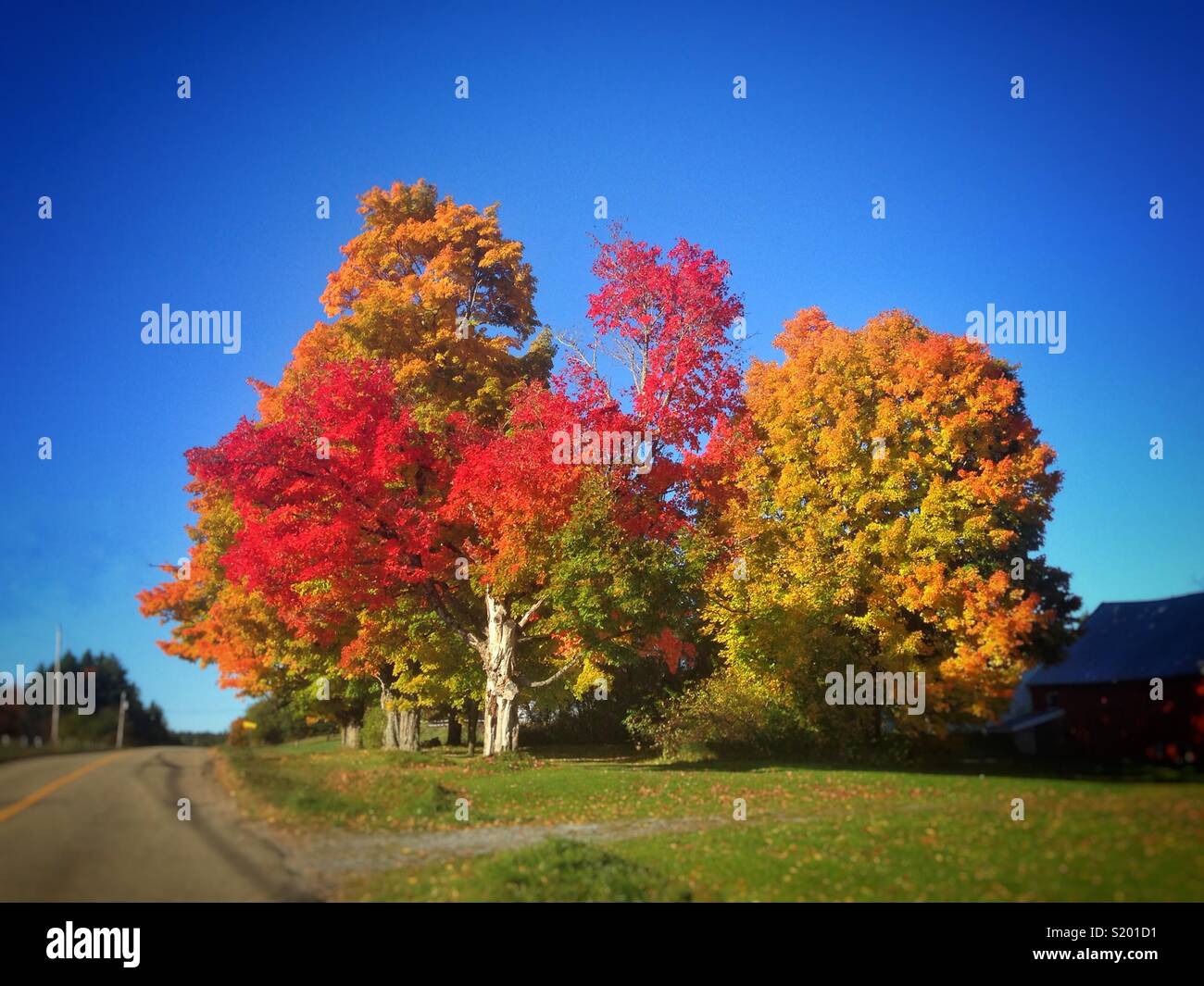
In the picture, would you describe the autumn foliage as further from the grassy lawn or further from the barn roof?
the grassy lawn

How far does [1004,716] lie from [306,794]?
28.5 m

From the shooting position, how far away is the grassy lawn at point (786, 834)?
11156 mm

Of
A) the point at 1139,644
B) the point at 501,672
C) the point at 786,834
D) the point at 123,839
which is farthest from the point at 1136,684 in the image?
the point at 123,839

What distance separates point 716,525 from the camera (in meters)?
29.2

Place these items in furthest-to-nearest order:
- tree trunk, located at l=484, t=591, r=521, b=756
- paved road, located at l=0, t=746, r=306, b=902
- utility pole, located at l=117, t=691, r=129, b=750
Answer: tree trunk, located at l=484, t=591, r=521, b=756 < utility pole, located at l=117, t=691, r=129, b=750 < paved road, located at l=0, t=746, r=306, b=902

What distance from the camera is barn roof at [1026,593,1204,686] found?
17609 millimetres

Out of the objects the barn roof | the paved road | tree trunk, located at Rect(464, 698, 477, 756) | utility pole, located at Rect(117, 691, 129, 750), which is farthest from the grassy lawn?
tree trunk, located at Rect(464, 698, 477, 756)

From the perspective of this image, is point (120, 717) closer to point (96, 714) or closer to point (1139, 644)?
point (96, 714)

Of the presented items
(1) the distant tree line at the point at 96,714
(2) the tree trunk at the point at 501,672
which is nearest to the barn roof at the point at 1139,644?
(2) the tree trunk at the point at 501,672

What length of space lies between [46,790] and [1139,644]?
23.9 meters

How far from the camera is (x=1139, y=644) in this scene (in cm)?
1938

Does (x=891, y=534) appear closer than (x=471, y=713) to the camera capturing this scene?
Yes

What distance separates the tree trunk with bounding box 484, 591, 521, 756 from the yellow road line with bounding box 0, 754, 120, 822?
1256 cm

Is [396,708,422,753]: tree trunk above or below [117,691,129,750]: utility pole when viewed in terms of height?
below
